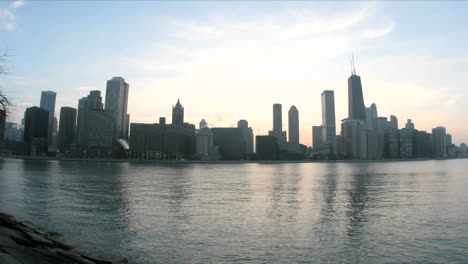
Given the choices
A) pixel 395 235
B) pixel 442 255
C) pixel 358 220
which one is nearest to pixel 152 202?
pixel 358 220

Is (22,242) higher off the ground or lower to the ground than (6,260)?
lower

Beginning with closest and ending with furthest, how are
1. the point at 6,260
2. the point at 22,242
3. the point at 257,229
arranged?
the point at 6,260 → the point at 22,242 → the point at 257,229

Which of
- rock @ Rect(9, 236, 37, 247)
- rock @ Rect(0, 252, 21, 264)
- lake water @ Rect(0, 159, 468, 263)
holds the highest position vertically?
rock @ Rect(0, 252, 21, 264)

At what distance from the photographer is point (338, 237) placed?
23.7 m

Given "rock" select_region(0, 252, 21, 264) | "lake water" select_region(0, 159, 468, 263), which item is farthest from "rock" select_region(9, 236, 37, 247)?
"rock" select_region(0, 252, 21, 264)

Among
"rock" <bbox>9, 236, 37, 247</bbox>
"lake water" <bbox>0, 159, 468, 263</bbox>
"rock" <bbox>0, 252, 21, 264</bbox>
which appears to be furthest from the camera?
"lake water" <bbox>0, 159, 468, 263</bbox>

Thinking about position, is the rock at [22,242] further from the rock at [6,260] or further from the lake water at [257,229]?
the rock at [6,260]

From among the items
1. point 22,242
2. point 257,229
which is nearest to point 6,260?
point 22,242

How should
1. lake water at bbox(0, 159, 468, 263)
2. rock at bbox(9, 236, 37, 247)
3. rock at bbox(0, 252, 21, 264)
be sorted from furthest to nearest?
lake water at bbox(0, 159, 468, 263), rock at bbox(9, 236, 37, 247), rock at bbox(0, 252, 21, 264)

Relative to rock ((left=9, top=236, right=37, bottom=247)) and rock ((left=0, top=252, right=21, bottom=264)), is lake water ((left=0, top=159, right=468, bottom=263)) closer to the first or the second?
rock ((left=9, top=236, right=37, bottom=247))

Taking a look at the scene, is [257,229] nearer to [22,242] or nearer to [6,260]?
[22,242]

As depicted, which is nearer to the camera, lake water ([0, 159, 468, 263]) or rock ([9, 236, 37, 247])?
rock ([9, 236, 37, 247])

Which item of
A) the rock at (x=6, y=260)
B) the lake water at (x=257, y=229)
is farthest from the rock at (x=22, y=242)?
the rock at (x=6, y=260)

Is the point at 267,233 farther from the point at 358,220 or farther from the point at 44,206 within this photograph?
the point at 44,206
